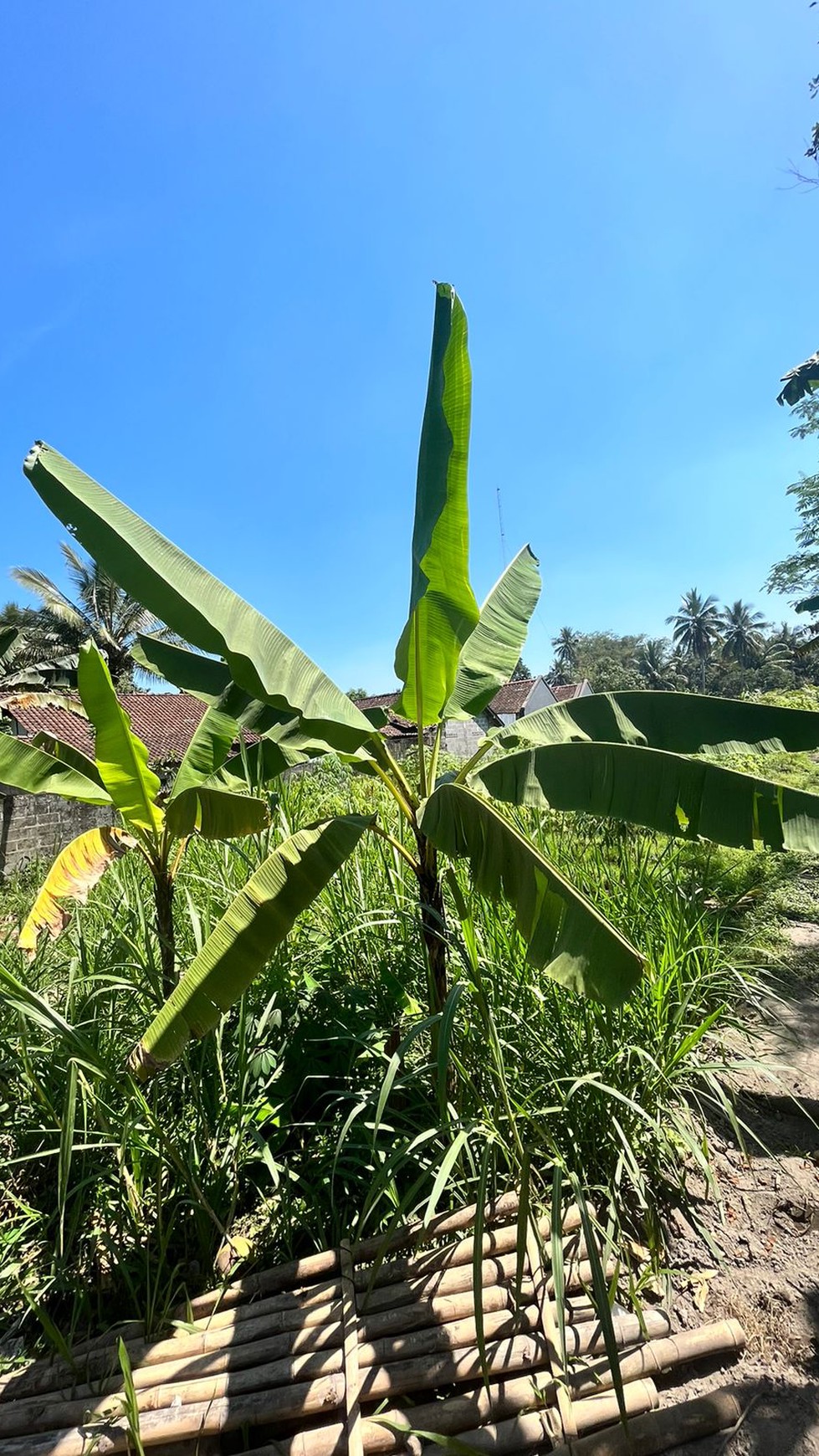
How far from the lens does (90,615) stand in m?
28.6

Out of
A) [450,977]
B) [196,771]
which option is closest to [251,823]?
[196,771]

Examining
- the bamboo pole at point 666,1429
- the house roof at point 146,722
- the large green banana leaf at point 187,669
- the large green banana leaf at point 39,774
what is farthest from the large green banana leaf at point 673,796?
the house roof at point 146,722

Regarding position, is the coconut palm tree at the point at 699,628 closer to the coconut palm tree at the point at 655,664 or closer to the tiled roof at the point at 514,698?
the coconut palm tree at the point at 655,664

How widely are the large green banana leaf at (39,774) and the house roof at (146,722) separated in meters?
9.51

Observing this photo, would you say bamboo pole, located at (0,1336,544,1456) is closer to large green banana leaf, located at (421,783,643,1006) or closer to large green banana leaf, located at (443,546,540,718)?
large green banana leaf, located at (421,783,643,1006)

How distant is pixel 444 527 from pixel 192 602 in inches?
41.9

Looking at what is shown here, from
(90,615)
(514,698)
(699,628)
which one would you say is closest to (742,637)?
(699,628)

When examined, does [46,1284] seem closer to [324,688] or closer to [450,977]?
[450,977]

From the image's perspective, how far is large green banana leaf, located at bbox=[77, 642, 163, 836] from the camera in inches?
113

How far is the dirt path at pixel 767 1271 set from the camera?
6.35ft

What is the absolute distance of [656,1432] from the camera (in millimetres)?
1827

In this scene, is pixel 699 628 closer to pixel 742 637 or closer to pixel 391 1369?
pixel 742 637

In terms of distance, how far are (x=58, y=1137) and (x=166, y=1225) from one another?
58 centimetres

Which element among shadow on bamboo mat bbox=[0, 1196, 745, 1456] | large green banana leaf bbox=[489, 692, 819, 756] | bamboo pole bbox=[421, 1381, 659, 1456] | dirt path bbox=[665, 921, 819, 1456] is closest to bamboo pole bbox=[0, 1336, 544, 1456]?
shadow on bamboo mat bbox=[0, 1196, 745, 1456]
